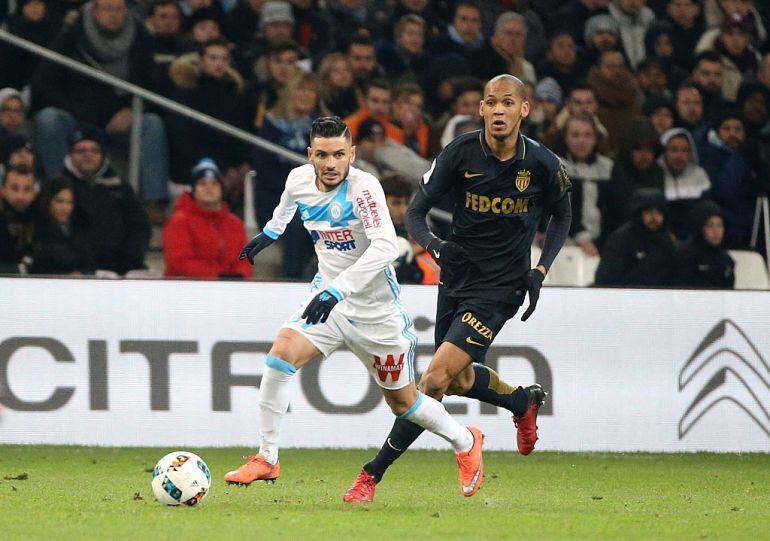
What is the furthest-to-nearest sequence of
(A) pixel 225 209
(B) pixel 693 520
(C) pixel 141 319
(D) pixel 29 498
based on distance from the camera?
(A) pixel 225 209, (C) pixel 141 319, (D) pixel 29 498, (B) pixel 693 520

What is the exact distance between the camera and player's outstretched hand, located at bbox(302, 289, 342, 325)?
6.85 metres

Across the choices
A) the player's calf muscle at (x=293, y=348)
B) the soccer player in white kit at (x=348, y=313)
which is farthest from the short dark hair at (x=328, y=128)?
the player's calf muscle at (x=293, y=348)

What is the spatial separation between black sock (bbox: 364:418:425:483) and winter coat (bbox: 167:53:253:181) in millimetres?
5610

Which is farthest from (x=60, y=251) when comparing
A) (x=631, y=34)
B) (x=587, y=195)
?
(x=631, y=34)

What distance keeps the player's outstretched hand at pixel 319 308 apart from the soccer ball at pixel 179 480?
A: 0.92m

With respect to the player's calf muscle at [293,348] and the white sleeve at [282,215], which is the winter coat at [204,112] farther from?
the player's calf muscle at [293,348]

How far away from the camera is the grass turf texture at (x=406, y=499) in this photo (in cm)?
628

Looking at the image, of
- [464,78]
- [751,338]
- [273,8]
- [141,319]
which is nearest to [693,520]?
[751,338]

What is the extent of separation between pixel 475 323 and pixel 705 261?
5.08 meters

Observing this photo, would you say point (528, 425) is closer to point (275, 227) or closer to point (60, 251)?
point (275, 227)

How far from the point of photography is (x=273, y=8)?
13.6 metres

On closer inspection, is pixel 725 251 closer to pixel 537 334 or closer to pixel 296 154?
pixel 537 334

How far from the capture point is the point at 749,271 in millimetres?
12938

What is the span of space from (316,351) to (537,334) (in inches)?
147
